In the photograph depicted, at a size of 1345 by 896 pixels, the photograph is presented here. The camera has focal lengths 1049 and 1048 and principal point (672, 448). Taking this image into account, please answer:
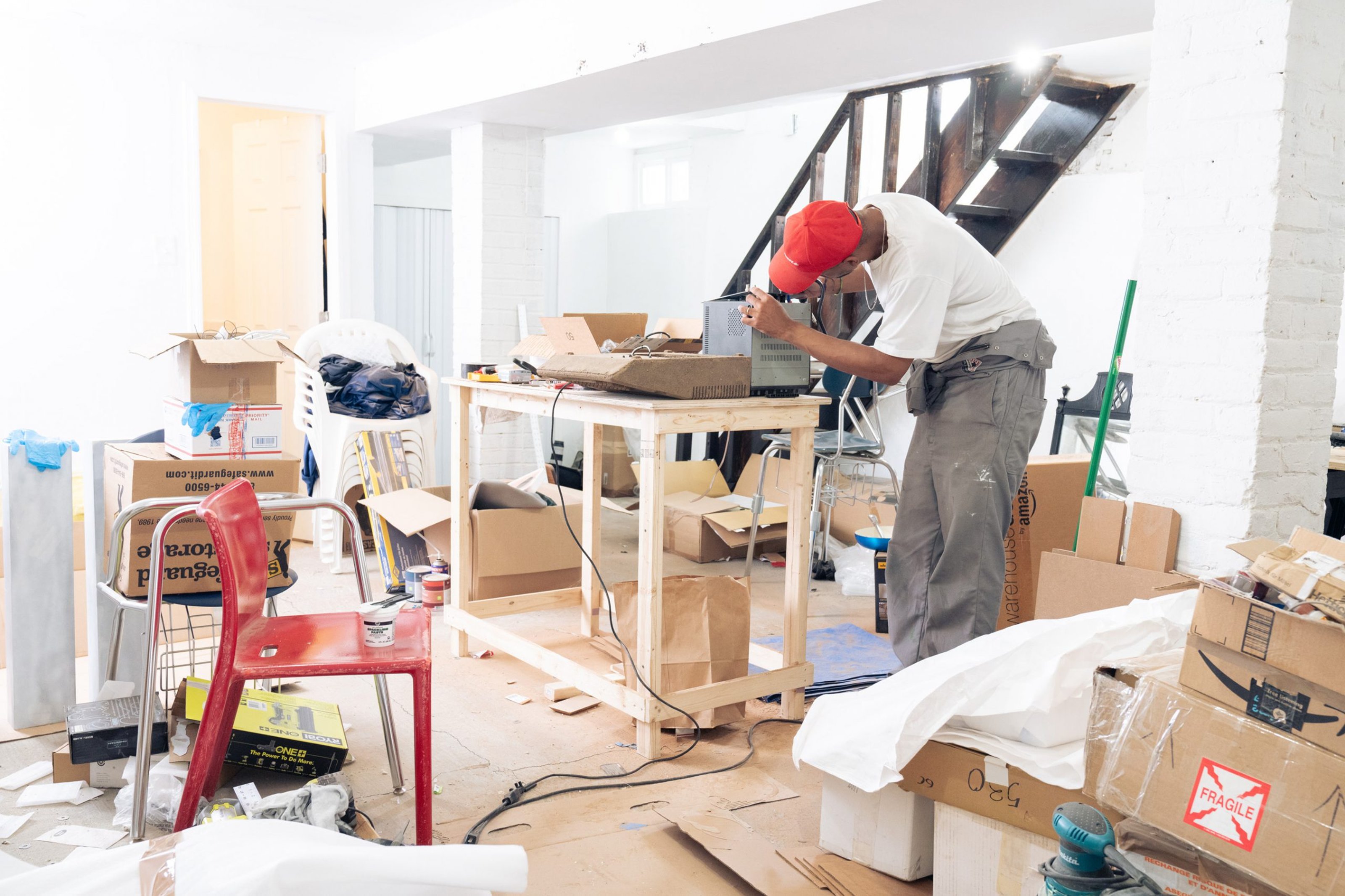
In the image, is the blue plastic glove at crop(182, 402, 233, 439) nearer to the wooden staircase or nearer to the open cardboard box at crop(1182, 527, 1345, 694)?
the open cardboard box at crop(1182, 527, 1345, 694)

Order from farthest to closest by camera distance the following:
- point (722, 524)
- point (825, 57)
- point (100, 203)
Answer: point (100, 203)
point (722, 524)
point (825, 57)

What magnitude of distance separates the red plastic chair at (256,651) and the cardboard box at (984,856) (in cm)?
92

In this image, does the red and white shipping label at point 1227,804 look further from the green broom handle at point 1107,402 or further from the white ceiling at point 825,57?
the white ceiling at point 825,57

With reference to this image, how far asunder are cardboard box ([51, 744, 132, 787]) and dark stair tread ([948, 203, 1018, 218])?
13.0 feet

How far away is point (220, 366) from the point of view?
329 centimetres

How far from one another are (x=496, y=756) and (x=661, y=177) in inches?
244

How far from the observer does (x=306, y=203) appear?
5805 millimetres

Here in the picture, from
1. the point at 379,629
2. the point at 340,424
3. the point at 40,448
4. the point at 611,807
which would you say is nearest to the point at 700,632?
the point at 611,807

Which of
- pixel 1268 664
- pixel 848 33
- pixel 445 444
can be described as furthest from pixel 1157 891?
pixel 445 444

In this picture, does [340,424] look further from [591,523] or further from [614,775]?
[614,775]

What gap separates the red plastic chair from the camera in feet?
6.03

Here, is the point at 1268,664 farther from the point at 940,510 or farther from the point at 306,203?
the point at 306,203

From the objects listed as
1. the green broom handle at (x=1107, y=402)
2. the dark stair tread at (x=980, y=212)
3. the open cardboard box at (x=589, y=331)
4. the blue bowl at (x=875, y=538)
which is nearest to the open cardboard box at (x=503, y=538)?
the open cardboard box at (x=589, y=331)

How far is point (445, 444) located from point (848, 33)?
15.2 ft
